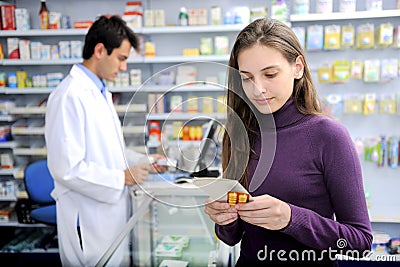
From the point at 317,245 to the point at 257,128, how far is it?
304mm

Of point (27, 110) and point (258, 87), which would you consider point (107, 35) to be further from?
point (27, 110)

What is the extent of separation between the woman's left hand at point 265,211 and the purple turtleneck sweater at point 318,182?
39 millimetres

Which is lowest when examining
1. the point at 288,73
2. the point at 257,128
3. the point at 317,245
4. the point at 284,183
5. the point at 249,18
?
the point at 317,245

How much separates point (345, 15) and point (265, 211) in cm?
281

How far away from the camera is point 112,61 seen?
2113 mm

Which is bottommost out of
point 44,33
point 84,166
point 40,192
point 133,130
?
point 40,192

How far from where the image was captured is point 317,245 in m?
0.96

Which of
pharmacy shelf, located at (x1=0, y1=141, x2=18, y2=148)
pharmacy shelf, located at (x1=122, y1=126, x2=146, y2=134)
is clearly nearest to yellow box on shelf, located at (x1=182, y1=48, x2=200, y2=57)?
pharmacy shelf, located at (x1=0, y1=141, x2=18, y2=148)

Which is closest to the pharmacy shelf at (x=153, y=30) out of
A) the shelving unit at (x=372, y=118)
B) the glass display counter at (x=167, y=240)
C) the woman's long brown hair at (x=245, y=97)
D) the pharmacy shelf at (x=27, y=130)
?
the shelving unit at (x=372, y=118)

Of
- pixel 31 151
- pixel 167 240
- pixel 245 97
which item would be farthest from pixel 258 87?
pixel 31 151

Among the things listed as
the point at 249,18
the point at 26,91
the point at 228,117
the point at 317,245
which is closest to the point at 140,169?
the point at 228,117

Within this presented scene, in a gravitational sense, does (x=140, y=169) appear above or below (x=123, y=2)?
below

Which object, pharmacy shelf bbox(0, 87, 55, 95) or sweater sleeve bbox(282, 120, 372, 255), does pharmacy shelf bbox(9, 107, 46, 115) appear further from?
sweater sleeve bbox(282, 120, 372, 255)

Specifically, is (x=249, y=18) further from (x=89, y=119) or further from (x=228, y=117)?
(x=228, y=117)
